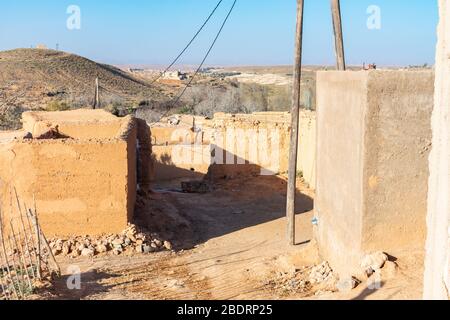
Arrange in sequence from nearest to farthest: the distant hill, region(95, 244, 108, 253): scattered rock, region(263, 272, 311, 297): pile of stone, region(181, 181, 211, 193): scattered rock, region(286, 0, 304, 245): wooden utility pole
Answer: region(263, 272, 311, 297): pile of stone
region(95, 244, 108, 253): scattered rock
region(286, 0, 304, 245): wooden utility pole
region(181, 181, 211, 193): scattered rock
the distant hill

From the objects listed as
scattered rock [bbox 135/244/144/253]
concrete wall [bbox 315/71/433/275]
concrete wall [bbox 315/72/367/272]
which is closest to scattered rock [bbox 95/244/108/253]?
scattered rock [bbox 135/244/144/253]

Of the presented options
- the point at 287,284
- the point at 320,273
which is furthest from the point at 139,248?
the point at 320,273

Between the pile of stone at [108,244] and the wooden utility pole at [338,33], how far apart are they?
4.90 m

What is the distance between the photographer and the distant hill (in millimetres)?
40312

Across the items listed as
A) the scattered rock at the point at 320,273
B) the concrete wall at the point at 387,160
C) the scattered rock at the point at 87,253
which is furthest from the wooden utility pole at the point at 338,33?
the scattered rock at the point at 87,253

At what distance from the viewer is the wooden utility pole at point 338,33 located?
10.4 m

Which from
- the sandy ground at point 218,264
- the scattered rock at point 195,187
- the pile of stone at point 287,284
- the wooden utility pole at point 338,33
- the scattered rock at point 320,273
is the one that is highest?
the wooden utility pole at point 338,33

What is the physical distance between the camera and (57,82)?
47750mm

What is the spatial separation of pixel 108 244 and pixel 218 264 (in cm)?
214

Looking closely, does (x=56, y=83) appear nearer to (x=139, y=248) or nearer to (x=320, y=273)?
(x=139, y=248)

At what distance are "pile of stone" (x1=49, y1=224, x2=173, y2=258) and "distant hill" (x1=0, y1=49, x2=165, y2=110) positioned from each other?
2536 cm

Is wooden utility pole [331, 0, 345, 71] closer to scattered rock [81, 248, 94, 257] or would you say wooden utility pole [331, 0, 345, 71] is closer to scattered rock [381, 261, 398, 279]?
scattered rock [381, 261, 398, 279]

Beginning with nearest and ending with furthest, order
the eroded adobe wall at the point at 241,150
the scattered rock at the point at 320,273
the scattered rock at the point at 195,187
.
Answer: the scattered rock at the point at 320,273
the scattered rock at the point at 195,187
the eroded adobe wall at the point at 241,150

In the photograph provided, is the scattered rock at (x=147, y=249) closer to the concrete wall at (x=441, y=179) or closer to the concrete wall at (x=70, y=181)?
the concrete wall at (x=70, y=181)
